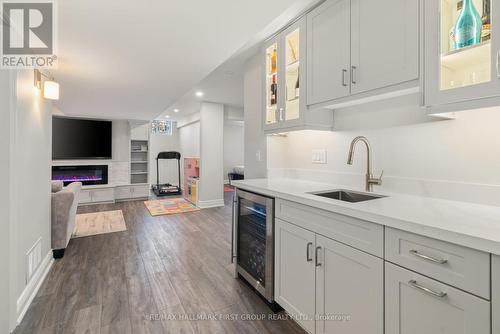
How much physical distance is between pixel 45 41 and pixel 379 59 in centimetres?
253

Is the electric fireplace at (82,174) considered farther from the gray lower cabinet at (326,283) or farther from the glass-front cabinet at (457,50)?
the glass-front cabinet at (457,50)

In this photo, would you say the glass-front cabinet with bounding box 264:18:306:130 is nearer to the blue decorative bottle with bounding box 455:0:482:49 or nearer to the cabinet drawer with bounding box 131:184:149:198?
the blue decorative bottle with bounding box 455:0:482:49

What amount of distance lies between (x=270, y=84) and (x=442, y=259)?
2.10 metres

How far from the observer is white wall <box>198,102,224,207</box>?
5594mm

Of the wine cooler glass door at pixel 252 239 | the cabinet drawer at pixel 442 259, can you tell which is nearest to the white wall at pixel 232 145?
the wine cooler glass door at pixel 252 239

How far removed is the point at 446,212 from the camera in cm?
112

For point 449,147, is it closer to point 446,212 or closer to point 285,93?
point 446,212

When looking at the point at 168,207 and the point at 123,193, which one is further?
the point at 123,193

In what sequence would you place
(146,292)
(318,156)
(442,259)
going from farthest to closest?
(318,156) → (146,292) → (442,259)

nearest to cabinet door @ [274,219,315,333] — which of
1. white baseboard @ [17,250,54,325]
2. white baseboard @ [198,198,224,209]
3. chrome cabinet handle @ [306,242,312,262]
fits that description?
chrome cabinet handle @ [306,242,312,262]

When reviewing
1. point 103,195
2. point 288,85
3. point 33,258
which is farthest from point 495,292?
point 103,195

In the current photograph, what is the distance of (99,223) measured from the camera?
4387mm

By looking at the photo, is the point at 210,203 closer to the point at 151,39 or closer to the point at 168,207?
the point at 168,207

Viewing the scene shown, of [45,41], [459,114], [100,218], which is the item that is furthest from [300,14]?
[100,218]
